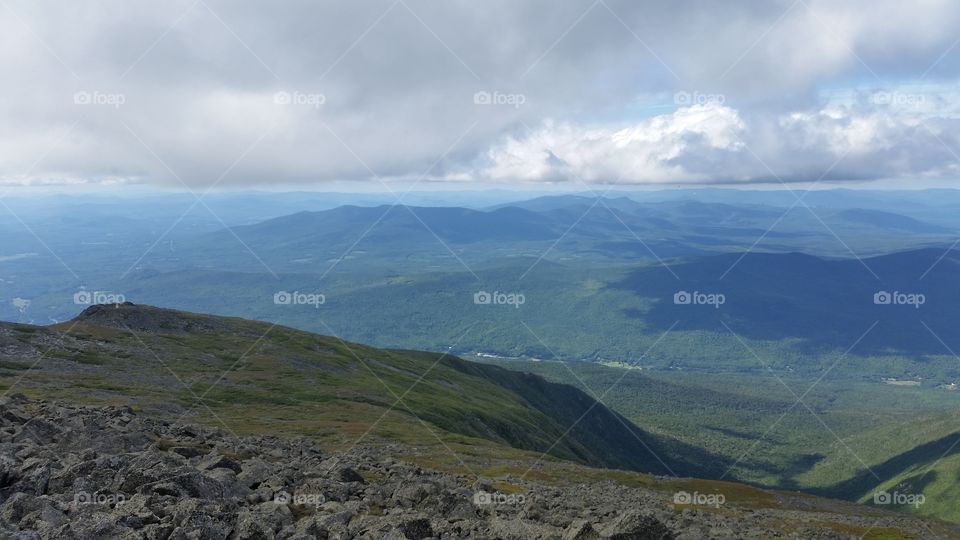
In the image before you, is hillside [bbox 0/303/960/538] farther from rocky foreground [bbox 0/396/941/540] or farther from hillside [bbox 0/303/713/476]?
hillside [bbox 0/303/713/476]

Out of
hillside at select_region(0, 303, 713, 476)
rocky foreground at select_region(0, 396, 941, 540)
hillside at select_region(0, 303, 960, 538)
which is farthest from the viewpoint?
hillside at select_region(0, 303, 713, 476)

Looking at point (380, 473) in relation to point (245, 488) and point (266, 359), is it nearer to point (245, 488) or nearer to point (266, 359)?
point (245, 488)

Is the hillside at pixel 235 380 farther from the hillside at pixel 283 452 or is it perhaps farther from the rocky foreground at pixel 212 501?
the rocky foreground at pixel 212 501

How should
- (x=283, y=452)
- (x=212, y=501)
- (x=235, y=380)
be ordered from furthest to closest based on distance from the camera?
(x=235, y=380) < (x=283, y=452) < (x=212, y=501)

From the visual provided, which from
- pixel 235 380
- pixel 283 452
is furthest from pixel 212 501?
pixel 235 380

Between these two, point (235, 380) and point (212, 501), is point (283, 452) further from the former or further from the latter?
point (235, 380)

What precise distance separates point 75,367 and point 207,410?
41.2 meters

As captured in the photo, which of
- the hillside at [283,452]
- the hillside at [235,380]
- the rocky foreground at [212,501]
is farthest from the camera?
the hillside at [235,380]

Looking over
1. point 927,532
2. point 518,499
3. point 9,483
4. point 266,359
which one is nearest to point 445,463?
point 518,499

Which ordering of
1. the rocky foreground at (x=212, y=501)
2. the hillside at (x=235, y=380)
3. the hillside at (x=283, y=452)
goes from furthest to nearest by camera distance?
the hillside at (x=235, y=380) < the hillside at (x=283, y=452) < the rocky foreground at (x=212, y=501)

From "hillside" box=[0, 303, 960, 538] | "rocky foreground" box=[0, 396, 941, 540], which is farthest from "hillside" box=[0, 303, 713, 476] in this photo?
"rocky foreground" box=[0, 396, 941, 540]

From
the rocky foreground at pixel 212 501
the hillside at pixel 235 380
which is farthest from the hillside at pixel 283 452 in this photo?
the hillside at pixel 235 380

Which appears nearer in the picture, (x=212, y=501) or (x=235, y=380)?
Result: (x=212, y=501)

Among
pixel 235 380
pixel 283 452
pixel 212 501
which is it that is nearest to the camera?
pixel 212 501
